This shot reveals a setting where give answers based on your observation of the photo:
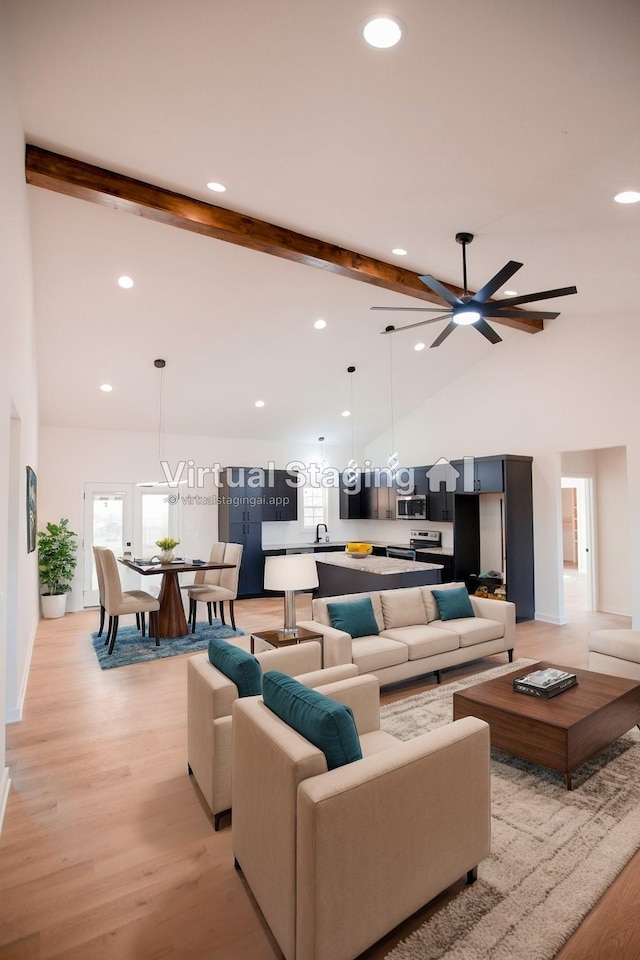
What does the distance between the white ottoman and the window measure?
5.90 metres

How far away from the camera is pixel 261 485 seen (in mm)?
8602

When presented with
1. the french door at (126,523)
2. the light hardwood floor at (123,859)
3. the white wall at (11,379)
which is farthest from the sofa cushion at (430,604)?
the french door at (126,523)

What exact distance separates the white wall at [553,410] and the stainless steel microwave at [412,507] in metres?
0.85

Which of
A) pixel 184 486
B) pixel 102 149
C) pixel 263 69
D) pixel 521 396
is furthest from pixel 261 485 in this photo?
pixel 263 69

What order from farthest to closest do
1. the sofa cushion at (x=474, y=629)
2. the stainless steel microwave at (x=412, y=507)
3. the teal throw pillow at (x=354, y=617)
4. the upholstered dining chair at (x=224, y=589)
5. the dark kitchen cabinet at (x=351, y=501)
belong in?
the dark kitchen cabinet at (x=351, y=501) < the stainless steel microwave at (x=412, y=507) < the upholstered dining chair at (x=224, y=589) < the sofa cushion at (x=474, y=629) < the teal throw pillow at (x=354, y=617)

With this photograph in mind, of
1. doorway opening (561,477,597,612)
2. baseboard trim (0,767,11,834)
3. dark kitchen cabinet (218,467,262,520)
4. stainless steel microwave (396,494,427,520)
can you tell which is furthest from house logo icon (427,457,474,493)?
baseboard trim (0,767,11,834)

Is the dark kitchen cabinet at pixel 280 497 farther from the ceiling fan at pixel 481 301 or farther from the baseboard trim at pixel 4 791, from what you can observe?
the baseboard trim at pixel 4 791

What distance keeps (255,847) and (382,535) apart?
25.7 ft

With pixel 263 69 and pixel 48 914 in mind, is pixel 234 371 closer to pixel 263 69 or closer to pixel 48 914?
pixel 263 69

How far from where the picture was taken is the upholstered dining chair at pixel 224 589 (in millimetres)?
6150

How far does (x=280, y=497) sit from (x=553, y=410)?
4.47 meters

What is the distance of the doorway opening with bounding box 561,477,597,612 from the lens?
24.0ft

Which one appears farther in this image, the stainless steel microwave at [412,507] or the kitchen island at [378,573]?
the stainless steel microwave at [412,507]

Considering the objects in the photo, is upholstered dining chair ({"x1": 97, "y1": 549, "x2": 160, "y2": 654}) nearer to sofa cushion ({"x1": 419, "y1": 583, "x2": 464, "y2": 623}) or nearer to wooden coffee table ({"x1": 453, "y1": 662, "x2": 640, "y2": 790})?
sofa cushion ({"x1": 419, "y1": 583, "x2": 464, "y2": 623})
